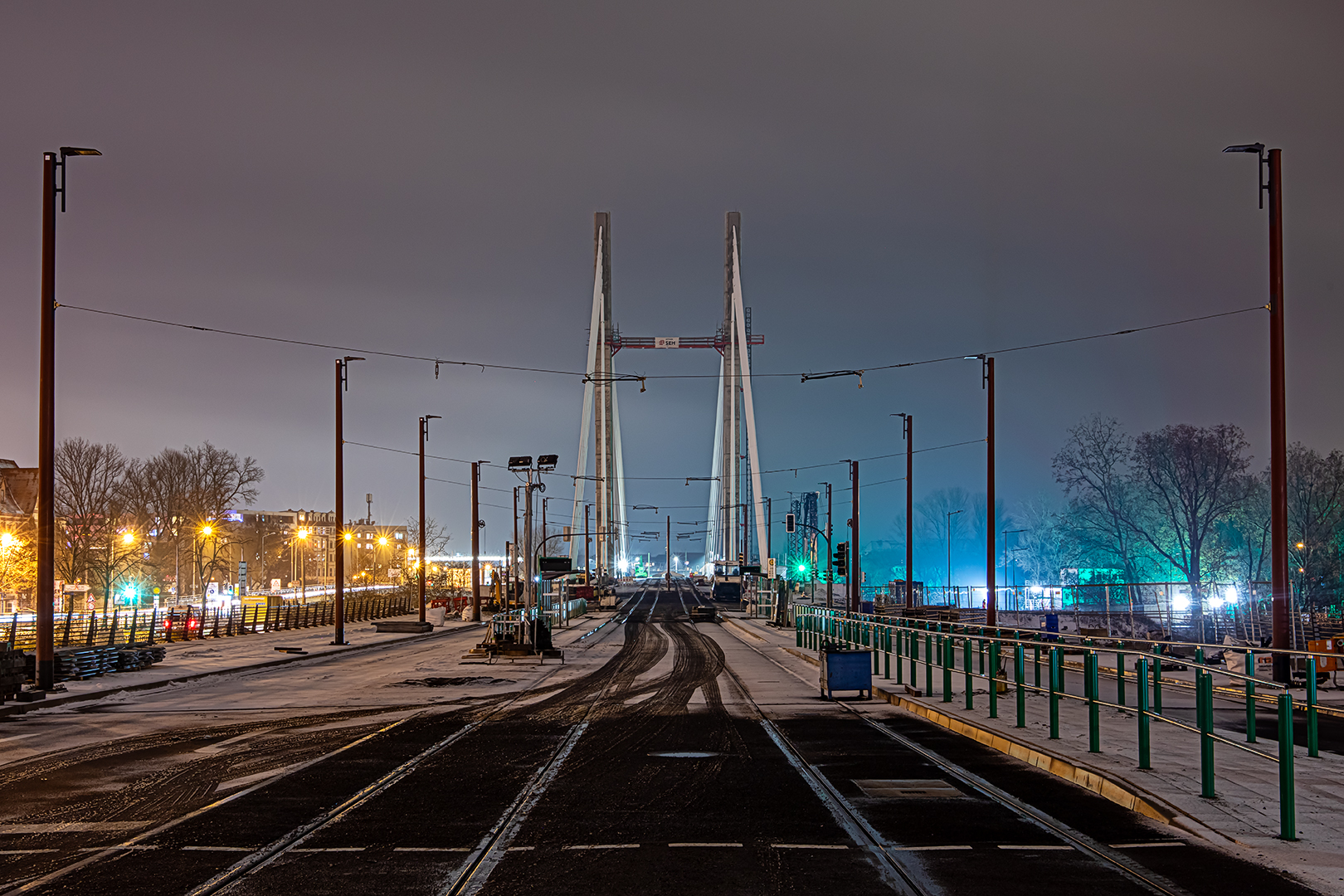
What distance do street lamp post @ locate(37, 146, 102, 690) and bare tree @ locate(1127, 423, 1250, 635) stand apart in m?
56.4

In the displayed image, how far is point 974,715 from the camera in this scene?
17.5 meters

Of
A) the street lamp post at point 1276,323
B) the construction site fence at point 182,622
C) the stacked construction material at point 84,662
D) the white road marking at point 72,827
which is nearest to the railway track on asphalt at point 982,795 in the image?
the white road marking at point 72,827

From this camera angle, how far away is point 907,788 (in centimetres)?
1180

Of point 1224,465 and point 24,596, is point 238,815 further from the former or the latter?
point 24,596

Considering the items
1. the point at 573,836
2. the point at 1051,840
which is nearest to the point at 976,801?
A: the point at 1051,840

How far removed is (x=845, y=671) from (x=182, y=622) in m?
34.2

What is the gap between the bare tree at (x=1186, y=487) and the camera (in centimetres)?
6431

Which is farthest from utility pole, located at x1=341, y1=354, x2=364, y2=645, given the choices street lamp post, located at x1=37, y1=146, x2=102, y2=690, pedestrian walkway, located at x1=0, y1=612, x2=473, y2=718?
street lamp post, located at x1=37, y1=146, x2=102, y2=690

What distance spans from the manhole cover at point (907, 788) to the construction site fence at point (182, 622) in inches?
883

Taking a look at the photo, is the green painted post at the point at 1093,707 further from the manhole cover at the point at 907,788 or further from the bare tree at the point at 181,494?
the bare tree at the point at 181,494

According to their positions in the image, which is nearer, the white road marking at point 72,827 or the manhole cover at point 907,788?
the white road marking at point 72,827

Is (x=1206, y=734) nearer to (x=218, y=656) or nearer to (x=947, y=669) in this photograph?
(x=947, y=669)

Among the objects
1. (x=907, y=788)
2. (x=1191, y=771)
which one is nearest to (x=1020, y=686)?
(x=1191, y=771)

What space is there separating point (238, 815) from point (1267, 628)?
150ft
